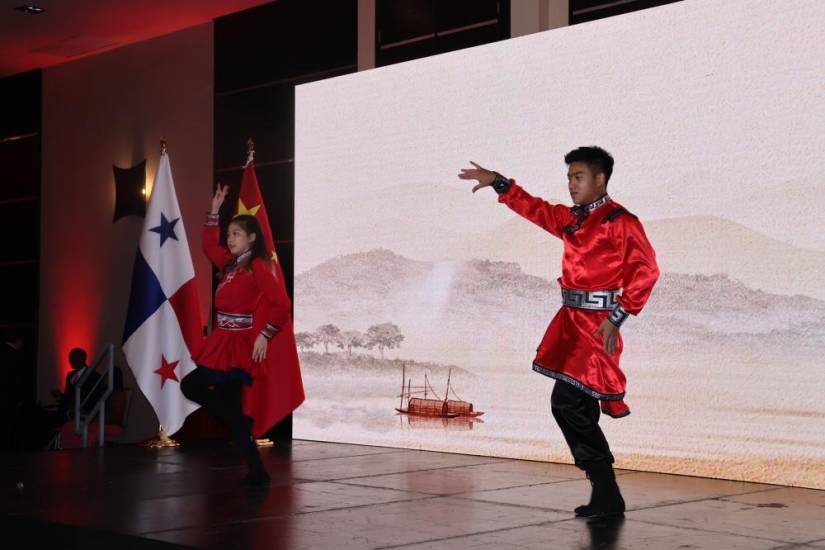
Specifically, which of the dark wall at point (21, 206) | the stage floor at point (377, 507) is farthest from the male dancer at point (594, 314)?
the dark wall at point (21, 206)

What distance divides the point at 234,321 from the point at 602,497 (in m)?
1.98

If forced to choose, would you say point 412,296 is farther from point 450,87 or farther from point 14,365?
point 14,365

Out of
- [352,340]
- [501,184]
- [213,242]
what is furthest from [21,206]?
[501,184]

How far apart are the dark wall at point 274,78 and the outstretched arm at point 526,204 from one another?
3581 millimetres

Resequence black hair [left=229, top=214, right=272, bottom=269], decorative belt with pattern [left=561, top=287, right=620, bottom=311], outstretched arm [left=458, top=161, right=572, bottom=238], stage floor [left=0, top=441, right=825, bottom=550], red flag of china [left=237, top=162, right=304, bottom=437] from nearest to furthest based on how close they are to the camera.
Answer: stage floor [left=0, top=441, right=825, bottom=550], decorative belt with pattern [left=561, top=287, right=620, bottom=311], outstretched arm [left=458, top=161, right=572, bottom=238], black hair [left=229, top=214, right=272, bottom=269], red flag of china [left=237, top=162, right=304, bottom=437]

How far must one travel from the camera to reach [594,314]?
433 centimetres

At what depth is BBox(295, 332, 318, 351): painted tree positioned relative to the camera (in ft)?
24.5

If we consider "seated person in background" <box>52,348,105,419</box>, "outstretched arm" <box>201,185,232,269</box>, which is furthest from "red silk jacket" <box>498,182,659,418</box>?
"seated person in background" <box>52,348,105,419</box>

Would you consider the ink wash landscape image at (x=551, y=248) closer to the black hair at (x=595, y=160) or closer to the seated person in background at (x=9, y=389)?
the black hair at (x=595, y=160)

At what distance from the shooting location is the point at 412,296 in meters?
6.84

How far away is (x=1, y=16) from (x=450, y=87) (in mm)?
4211

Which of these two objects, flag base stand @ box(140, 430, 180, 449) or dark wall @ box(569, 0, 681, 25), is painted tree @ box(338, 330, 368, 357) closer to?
flag base stand @ box(140, 430, 180, 449)

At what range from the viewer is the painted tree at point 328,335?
7301 mm

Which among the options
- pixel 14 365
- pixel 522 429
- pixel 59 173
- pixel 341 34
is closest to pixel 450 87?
pixel 341 34
